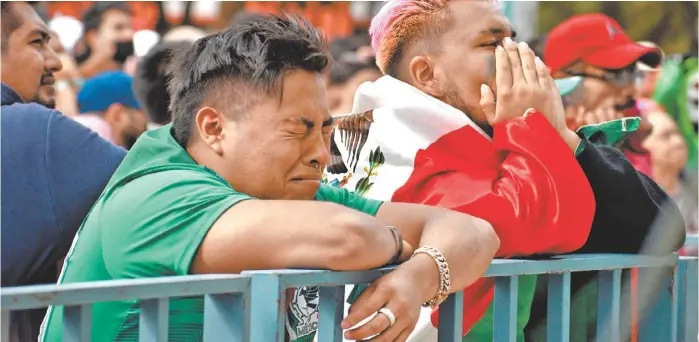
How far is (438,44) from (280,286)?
4.36ft

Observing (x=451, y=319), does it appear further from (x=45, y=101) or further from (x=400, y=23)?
(x=45, y=101)

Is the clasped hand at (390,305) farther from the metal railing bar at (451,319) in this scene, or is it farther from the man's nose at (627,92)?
the man's nose at (627,92)

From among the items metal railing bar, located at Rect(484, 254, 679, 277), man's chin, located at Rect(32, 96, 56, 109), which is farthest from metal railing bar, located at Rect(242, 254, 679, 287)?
man's chin, located at Rect(32, 96, 56, 109)

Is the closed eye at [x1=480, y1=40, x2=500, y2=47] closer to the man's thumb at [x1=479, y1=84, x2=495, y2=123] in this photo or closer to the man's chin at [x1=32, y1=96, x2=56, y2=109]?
the man's thumb at [x1=479, y1=84, x2=495, y2=123]

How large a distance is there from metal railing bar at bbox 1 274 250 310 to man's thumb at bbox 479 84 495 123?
1.13 metres

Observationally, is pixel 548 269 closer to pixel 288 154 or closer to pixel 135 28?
pixel 288 154

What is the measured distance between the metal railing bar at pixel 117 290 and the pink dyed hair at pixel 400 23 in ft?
4.59

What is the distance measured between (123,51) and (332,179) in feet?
16.6

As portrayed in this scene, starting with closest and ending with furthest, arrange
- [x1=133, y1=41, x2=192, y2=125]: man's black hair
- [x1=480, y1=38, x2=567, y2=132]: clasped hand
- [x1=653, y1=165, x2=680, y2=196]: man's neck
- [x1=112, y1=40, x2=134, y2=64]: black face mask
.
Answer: [x1=480, y1=38, x2=567, y2=132]: clasped hand < [x1=133, y1=41, x2=192, y2=125]: man's black hair < [x1=653, y1=165, x2=680, y2=196]: man's neck < [x1=112, y1=40, x2=134, y2=64]: black face mask

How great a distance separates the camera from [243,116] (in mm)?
2307

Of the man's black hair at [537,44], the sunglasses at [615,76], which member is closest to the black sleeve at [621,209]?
the sunglasses at [615,76]

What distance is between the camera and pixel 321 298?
213 cm

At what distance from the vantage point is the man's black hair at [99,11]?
798 centimetres

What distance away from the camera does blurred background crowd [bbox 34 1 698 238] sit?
18.1ft
